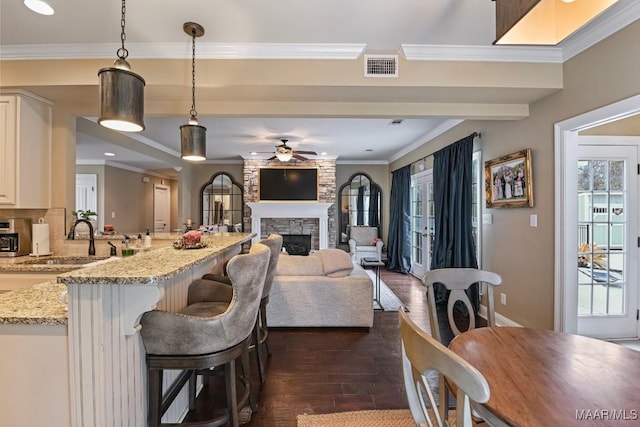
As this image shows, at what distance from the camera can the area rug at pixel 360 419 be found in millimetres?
1882

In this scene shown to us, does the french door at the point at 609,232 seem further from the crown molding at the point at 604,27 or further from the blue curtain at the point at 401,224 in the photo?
the blue curtain at the point at 401,224

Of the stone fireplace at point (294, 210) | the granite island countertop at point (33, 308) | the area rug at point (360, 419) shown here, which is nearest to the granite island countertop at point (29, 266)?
the granite island countertop at point (33, 308)

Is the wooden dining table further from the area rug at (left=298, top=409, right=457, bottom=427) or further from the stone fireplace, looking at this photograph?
the stone fireplace

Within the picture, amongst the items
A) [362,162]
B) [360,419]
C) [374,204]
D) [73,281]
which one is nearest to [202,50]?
[73,281]

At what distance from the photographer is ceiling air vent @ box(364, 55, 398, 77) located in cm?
262

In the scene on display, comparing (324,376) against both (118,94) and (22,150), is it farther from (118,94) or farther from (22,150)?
(22,150)

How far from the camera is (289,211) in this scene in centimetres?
730

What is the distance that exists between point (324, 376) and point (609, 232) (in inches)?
124

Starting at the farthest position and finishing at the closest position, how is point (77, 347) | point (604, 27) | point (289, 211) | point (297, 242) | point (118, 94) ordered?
point (297, 242)
point (289, 211)
point (604, 27)
point (118, 94)
point (77, 347)

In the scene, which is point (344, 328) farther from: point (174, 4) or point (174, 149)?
point (174, 149)

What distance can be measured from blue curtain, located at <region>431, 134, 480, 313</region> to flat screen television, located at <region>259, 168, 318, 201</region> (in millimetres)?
3359

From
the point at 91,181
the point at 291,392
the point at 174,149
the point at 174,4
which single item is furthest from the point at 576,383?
the point at 91,181

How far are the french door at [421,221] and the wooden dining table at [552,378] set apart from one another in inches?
167

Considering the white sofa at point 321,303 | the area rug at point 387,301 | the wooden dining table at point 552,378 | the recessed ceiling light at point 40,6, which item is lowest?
the area rug at point 387,301
